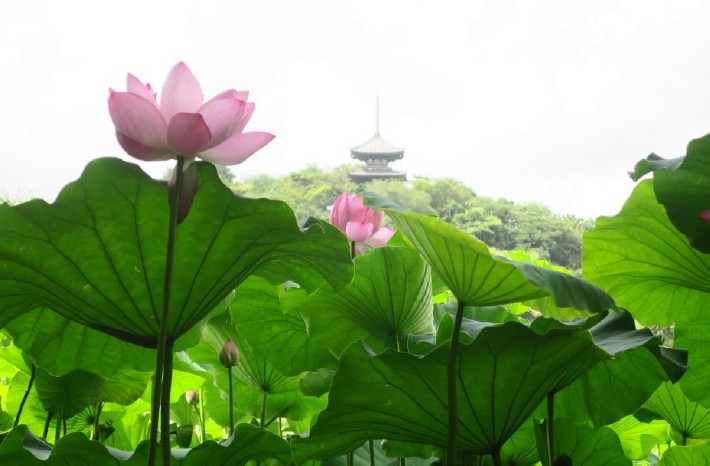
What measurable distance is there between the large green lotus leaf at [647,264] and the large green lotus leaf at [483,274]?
6.3 inches

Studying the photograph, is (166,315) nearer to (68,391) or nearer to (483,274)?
(483,274)

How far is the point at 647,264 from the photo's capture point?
2.01 feet

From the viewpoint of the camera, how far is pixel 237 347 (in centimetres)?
81

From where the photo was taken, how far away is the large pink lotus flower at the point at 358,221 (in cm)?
68

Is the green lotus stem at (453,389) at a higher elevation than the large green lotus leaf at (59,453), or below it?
higher

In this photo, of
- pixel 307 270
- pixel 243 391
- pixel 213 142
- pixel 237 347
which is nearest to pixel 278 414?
pixel 243 391

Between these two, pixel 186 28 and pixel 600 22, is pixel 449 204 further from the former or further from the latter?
pixel 186 28

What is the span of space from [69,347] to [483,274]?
0.40 meters

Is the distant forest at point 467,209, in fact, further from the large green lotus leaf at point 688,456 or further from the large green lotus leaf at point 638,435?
the large green lotus leaf at point 688,456

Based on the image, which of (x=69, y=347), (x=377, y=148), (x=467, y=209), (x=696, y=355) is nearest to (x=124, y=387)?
(x=69, y=347)

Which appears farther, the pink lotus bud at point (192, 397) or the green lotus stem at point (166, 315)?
the pink lotus bud at point (192, 397)

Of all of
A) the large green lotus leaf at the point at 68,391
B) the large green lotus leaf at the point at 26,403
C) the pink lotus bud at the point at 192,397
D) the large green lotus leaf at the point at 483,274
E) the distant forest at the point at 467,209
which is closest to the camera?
the large green lotus leaf at the point at 483,274

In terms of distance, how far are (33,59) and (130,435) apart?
49183 millimetres

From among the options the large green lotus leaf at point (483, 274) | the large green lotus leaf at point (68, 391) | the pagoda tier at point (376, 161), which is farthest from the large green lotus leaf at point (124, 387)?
the pagoda tier at point (376, 161)
